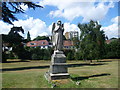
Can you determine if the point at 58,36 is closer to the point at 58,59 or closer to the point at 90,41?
the point at 58,59

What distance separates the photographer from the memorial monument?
878 centimetres

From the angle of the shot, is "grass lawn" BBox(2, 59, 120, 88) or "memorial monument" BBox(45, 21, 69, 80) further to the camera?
"memorial monument" BBox(45, 21, 69, 80)

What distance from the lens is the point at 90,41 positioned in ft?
85.8

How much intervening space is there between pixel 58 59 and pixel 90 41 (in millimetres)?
18138

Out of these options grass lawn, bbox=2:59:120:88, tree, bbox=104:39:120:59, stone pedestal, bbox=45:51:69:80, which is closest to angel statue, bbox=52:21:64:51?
stone pedestal, bbox=45:51:69:80

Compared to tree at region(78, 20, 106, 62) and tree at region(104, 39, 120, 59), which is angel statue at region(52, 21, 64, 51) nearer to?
tree at region(78, 20, 106, 62)

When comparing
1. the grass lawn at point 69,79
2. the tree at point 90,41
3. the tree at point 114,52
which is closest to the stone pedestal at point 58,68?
the grass lawn at point 69,79

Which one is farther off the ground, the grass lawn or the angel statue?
the angel statue

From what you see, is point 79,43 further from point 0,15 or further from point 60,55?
point 60,55

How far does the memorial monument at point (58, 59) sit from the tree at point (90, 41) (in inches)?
654

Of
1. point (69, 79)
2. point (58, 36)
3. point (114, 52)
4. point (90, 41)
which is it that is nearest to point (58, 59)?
point (69, 79)

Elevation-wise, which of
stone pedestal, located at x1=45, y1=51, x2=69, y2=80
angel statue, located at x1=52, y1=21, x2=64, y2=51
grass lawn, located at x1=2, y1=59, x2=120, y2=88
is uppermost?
angel statue, located at x1=52, y1=21, x2=64, y2=51

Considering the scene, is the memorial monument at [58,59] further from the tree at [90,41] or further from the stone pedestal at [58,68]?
the tree at [90,41]

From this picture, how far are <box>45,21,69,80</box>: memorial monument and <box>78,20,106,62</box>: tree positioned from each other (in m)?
16.6
